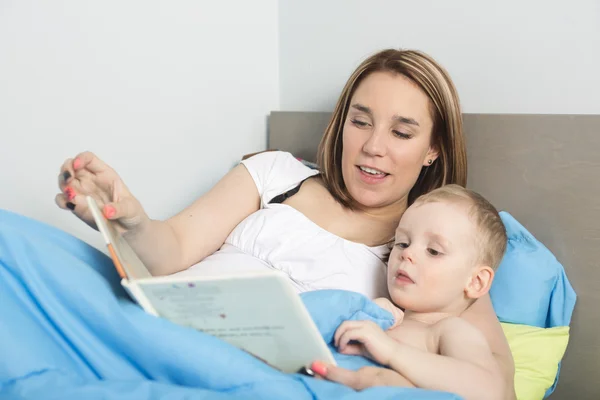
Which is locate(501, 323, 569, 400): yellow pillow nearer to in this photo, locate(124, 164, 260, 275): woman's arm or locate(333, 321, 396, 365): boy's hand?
locate(333, 321, 396, 365): boy's hand

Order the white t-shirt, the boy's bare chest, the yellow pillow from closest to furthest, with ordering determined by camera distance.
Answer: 1. the boy's bare chest
2. the yellow pillow
3. the white t-shirt

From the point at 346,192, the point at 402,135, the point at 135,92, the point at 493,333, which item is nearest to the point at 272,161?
the point at 346,192

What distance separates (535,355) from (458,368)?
344mm

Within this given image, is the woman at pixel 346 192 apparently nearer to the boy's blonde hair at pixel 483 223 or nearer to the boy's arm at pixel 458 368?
the boy's blonde hair at pixel 483 223

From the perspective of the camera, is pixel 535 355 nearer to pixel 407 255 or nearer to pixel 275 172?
pixel 407 255

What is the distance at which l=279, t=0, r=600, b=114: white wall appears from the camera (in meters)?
1.33

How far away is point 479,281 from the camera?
3.80 feet

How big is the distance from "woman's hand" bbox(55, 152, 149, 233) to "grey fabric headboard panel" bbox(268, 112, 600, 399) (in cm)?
84

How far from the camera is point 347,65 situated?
1.79 m

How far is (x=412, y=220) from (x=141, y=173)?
80 cm

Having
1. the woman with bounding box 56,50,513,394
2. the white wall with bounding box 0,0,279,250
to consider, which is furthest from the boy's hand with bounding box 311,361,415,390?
the white wall with bounding box 0,0,279,250

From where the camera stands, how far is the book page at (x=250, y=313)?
81 cm

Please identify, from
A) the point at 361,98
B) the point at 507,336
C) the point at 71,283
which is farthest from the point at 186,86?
the point at 507,336

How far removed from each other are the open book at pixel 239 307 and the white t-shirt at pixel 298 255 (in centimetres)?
36
